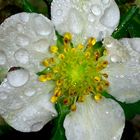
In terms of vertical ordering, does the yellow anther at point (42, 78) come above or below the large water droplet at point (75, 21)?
below

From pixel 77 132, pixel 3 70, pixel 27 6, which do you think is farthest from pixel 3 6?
pixel 77 132

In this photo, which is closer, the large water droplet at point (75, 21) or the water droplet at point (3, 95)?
the water droplet at point (3, 95)

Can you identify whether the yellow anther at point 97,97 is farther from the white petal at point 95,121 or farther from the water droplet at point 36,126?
the water droplet at point 36,126

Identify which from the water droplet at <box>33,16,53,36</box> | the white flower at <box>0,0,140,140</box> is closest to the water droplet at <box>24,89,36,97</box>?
the white flower at <box>0,0,140,140</box>

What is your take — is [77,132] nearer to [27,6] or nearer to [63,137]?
[63,137]

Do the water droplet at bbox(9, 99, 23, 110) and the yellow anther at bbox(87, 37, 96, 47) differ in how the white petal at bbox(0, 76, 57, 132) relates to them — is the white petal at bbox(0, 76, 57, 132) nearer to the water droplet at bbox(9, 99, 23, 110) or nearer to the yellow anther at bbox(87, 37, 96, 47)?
the water droplet at bbox(9, 99, 23, 110)

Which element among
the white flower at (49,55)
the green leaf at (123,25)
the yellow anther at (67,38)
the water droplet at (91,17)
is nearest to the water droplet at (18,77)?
the white flower at (49,55)
